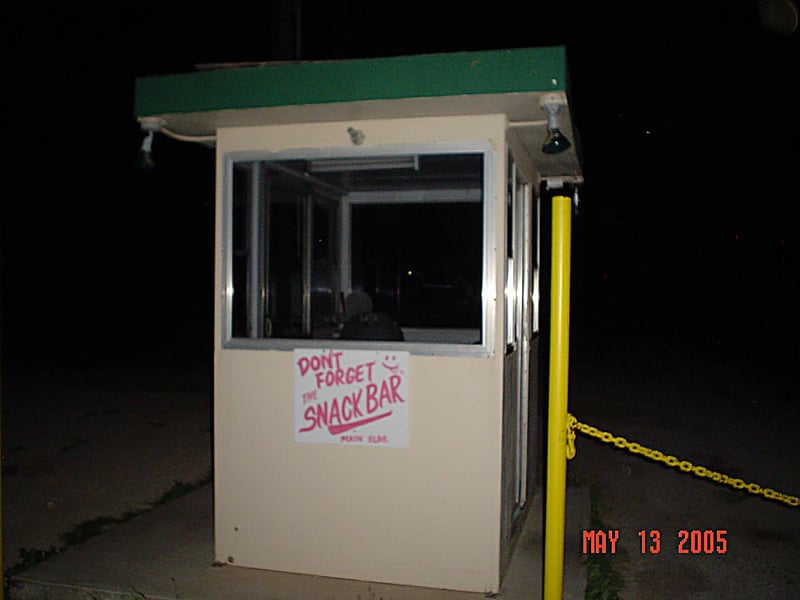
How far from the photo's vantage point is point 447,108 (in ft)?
12.5

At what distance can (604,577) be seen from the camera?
4.62 m

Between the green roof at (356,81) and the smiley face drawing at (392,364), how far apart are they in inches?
52.8

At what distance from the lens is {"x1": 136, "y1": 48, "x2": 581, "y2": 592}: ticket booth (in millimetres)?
3785

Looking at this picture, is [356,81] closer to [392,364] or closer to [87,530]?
[392,364]

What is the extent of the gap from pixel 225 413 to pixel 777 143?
22150mm

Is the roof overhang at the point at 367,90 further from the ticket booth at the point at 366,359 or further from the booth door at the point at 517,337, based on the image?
the booth door at the point at 517,337

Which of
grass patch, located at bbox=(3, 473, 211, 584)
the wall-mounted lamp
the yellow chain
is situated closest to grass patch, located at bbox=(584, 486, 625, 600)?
the yellow chain

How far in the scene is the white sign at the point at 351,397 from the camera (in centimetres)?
406

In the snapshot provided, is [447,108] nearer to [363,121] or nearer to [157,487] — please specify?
[363,121]

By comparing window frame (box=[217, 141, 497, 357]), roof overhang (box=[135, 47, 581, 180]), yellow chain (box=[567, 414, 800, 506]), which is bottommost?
yellow chain (box=[567, 414, 800, 506])

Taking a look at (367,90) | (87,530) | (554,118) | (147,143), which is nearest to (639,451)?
(554,118)

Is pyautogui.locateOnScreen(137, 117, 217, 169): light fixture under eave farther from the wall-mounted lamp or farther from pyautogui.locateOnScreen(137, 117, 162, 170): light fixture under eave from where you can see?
the wall-mounted lamp

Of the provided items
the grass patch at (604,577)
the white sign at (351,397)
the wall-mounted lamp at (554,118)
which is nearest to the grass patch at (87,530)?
the white sign at (351,397)

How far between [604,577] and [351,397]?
1976mm
